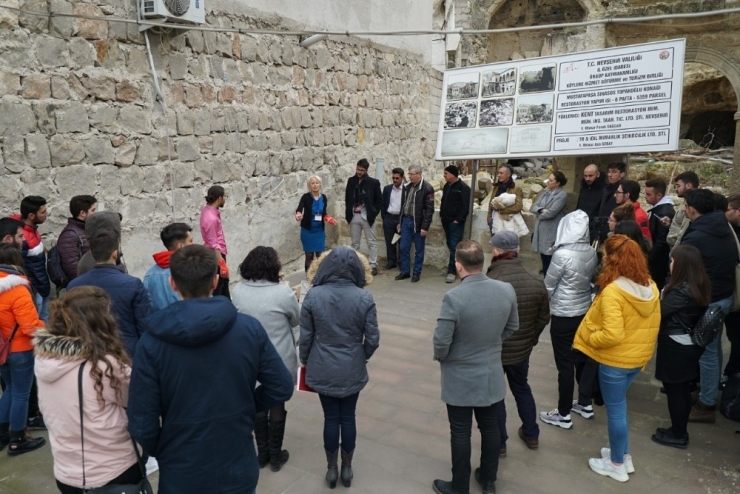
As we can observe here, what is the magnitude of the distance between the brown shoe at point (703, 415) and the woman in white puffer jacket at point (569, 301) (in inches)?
32.9

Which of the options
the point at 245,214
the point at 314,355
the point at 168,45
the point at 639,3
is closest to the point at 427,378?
the point at 314,355

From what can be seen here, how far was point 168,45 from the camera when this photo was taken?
5914 millimetres

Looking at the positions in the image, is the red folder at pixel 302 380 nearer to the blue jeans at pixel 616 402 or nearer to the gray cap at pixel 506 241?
the gray cap at pixel 506 241

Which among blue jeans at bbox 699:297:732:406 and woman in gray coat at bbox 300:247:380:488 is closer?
woman in gray coat at bbox 300:247:380:488

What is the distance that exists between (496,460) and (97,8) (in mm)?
5091

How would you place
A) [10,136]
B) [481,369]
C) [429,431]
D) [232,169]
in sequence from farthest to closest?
[232,169] < [10,136] < [429,431] < [481,369]

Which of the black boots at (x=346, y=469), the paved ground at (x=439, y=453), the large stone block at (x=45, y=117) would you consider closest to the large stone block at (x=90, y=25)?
the large stone block at (x=45, y=117)

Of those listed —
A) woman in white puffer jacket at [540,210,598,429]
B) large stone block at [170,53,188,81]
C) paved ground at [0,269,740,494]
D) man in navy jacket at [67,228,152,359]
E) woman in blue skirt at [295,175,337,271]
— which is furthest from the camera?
woman in blue skirt at [295,175,337,271]

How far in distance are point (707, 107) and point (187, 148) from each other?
1988 centimetres

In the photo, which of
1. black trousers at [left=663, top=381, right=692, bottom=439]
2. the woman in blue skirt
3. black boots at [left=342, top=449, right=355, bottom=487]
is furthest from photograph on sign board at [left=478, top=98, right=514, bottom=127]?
black boots at [left=342, top=449, right=355, bottom=487]

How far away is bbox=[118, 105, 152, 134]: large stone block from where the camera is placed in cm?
546

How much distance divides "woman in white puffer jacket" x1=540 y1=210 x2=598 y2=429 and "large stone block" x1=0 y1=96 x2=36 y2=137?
4.31 meters

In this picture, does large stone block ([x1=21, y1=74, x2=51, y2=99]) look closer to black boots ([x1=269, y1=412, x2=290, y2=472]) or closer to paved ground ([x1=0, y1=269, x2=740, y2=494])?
Result: paved ground ([x1=0, y1=269, x2=740, y2=494])

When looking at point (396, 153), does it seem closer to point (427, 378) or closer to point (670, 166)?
point (427, 378)
